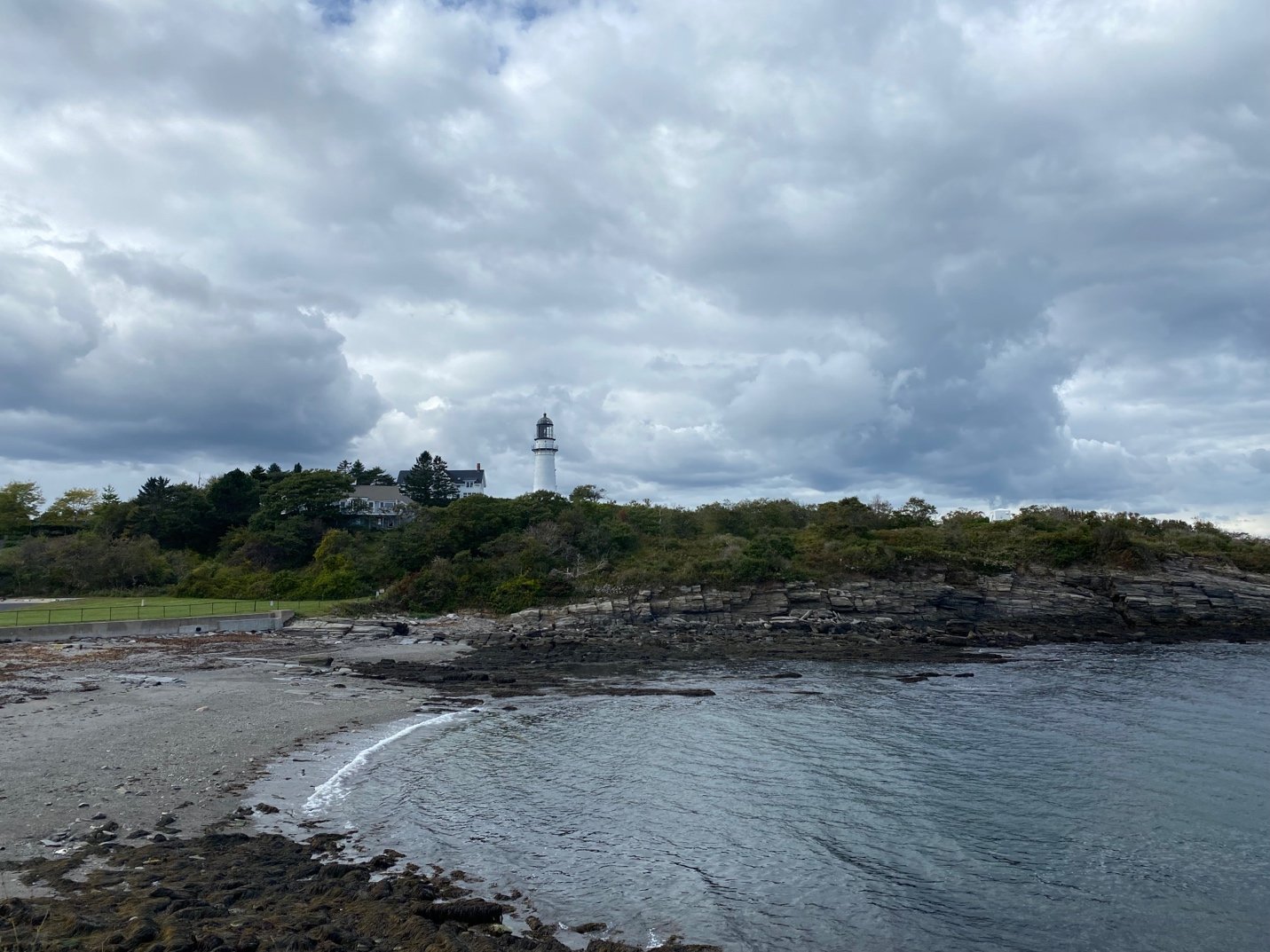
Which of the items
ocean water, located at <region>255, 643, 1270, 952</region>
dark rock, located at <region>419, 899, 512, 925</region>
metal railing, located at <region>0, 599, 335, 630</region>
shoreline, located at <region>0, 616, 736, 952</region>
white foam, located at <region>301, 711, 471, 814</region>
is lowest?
ocean water, located at <region>255, 643, 1270, 952</region>

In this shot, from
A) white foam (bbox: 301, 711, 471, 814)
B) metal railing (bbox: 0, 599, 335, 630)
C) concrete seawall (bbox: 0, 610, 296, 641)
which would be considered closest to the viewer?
white foam (bbox: 301, 711, 471, 814)

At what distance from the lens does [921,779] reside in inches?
643

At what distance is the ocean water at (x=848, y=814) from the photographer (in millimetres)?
10336

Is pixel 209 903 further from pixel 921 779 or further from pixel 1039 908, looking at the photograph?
pixel 921 779

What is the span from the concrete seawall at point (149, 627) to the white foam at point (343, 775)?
892 inches

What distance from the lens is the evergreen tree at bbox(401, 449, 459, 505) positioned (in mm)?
82875

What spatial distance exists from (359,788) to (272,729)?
229 inches

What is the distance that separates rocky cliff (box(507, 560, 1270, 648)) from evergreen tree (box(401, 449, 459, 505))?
39085mm

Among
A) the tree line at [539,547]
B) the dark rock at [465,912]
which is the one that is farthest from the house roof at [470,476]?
the dark rock at [465,912]

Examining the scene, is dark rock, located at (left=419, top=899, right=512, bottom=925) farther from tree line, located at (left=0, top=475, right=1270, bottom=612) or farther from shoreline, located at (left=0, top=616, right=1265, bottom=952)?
Result: tree line, located at (left=0, top=475, right=1270, bottom=612)

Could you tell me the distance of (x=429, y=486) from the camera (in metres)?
83.7

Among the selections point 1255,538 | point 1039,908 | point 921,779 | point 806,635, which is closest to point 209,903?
point 1039,908

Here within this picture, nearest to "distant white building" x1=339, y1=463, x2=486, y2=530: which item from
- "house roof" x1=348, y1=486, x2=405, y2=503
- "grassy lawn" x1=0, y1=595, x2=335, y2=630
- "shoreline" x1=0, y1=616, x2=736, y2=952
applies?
"house roof" x1=348, y1=486, x2=405, y2=503

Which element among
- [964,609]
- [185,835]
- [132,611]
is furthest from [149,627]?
[964,609]
